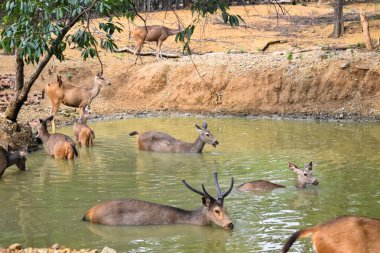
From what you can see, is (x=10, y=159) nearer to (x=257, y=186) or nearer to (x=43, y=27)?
(x=257, y=186)

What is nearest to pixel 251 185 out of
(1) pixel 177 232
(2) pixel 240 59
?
(1) pixel 177 232

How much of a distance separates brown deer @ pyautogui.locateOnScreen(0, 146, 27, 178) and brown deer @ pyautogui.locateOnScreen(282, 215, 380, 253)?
7.77 m

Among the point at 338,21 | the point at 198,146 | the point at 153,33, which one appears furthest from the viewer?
the point at 338,21

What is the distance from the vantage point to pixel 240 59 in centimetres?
2481

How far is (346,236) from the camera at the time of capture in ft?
25.4

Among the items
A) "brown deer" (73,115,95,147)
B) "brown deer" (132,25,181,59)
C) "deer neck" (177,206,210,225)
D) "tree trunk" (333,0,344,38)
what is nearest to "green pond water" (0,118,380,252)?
"deer neck" (177,206,210,225)

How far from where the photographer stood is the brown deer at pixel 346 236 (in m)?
7.71

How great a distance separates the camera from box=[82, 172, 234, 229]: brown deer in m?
10.7

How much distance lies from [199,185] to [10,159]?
11.6 feet

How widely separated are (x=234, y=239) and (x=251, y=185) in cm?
274

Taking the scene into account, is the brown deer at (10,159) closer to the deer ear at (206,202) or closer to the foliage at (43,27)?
the foliage at (43,27)

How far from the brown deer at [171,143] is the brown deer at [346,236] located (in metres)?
9.49

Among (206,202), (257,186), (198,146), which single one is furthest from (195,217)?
(198,146)

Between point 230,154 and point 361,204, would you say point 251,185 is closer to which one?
point 361,204
